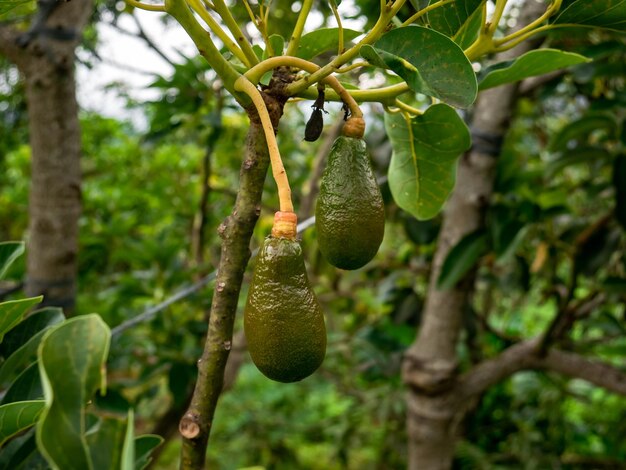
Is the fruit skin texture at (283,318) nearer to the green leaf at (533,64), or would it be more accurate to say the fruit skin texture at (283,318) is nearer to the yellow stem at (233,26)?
the yellow stem at (233,26)

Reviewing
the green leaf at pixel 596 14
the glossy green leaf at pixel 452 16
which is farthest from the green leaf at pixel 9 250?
the green leaf at pixel 596 14

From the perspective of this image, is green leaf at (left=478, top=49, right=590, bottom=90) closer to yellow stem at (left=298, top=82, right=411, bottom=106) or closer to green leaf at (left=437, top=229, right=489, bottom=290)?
yellow stem at (left=298, top=82, right=411, bottom=106)

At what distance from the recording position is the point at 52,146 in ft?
3.51

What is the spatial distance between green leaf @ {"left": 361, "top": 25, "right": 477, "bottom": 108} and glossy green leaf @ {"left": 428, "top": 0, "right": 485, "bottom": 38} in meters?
0.10

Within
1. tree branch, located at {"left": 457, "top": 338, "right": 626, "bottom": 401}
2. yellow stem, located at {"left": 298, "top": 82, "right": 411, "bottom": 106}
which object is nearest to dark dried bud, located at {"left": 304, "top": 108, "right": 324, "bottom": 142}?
yellow stem, located at {"left": 298, "top": 82, "right": 411, "bottom": 106}

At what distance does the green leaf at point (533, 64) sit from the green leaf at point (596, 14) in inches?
1.2

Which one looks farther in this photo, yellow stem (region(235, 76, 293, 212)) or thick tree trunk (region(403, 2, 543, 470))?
thick tree trunk (region(403, 2, 543, 470))

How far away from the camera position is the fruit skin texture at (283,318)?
1.44 ft

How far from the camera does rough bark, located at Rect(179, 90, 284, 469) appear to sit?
1.45 feet

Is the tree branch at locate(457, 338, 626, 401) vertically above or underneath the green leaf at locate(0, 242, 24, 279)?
underneath

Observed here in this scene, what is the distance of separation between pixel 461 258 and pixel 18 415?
0.99 m

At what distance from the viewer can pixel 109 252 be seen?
1.87 metres

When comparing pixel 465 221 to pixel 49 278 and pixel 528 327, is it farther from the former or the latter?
pixel 528 327

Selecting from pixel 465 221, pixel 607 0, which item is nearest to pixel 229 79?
pixel 607 0
